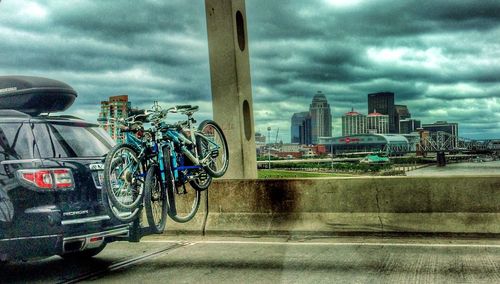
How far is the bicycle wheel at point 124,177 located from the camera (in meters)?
4.86

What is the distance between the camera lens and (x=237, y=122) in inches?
538

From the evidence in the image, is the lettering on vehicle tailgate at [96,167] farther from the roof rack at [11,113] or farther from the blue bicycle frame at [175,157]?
the roof rack at [11,113]

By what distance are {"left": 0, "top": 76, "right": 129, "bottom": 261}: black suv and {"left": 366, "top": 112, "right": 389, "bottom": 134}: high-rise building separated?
91.4m

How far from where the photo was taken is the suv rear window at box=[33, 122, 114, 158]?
5254 mm

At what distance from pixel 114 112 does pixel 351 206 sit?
7217mm

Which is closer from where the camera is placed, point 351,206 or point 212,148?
point 212,148

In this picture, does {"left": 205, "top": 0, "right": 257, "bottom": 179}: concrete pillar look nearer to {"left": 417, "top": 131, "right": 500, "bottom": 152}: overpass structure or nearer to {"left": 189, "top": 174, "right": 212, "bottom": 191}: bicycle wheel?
{"left": 189, "top": 174, "right": 212, "bottom": 191}: bicycle wheel

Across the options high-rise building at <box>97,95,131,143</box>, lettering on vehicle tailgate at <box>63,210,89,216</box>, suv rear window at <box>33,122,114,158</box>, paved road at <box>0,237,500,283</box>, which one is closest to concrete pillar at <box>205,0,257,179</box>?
paved road at <box>0,237,500,283</box>

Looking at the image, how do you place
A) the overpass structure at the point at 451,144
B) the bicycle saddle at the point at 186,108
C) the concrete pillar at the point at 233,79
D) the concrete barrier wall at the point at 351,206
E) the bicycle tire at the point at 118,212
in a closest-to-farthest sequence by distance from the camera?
the bicycle tire at the point at 118,212 < the bicycle saddle at the point at 186,108 < the concrete barrier wall at the point at 351,206 < the concrete pillar at the point at 233,79 < the overpass structure at the point at 451,144

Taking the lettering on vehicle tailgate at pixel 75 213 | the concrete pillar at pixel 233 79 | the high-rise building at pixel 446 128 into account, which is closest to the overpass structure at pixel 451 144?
the high-rise building at pixel 446 128

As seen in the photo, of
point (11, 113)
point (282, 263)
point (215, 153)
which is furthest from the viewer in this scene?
point (282, 263)

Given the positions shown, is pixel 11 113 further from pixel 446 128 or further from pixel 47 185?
pixel 446 128

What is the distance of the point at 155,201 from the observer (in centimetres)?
527

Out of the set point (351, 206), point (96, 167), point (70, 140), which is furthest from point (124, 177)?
point (351, 206)
